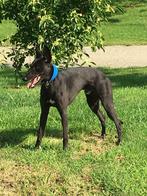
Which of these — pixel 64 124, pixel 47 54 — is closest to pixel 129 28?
pixel 64 124

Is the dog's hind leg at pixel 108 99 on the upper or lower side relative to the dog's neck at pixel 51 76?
lower

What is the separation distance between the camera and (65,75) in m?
6.81

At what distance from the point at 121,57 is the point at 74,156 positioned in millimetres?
14445

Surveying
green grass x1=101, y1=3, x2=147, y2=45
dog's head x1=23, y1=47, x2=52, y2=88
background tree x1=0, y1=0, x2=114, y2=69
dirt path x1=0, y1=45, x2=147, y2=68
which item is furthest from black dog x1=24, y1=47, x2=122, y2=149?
green grass x1=101, y1=3, x2=147, y2=45

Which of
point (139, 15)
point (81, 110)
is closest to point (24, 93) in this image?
point (81, 110)

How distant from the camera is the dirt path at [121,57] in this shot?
1923 cm

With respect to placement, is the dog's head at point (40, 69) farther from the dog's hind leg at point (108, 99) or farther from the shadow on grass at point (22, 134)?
the shadow on grass at point (22, 134)

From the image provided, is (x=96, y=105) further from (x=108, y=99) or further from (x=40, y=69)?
(x=40, y=69)

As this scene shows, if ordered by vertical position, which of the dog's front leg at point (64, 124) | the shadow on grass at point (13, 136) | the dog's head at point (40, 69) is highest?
the dog's head at point (40, 69)

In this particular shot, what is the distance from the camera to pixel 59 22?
1220 centimetres

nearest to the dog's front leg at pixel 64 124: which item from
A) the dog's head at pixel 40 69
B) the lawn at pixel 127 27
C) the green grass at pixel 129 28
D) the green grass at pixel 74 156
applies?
the green grass at pixel 74 156

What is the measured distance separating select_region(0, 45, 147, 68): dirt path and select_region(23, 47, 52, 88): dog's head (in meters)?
11.8

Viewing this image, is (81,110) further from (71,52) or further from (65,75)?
(71,52)

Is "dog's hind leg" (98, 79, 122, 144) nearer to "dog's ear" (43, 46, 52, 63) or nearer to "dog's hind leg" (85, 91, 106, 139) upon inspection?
"dog's hind leg" (85, 91, 106, 139)
